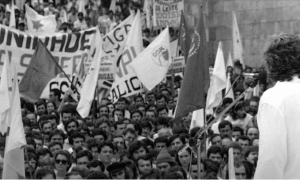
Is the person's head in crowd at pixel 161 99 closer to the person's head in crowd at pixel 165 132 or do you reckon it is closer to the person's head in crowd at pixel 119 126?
the person's head in crowd at pixel 119 126

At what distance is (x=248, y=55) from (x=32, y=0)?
5.88 m

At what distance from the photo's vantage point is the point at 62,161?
9969mm

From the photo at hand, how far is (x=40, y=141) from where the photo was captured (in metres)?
11.8

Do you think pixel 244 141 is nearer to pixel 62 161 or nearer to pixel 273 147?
pixel 62 161

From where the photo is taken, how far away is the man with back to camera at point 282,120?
163 inches

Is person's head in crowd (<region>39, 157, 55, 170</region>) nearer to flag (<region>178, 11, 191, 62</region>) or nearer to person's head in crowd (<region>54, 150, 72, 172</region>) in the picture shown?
person's head in crowd (<region>54, 150, 72, 172</region>)

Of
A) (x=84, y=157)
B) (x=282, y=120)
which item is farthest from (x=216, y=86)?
(x=282, y=120)

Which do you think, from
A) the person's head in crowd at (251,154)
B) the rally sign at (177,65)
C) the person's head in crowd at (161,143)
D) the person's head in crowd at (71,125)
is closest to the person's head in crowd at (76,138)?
the person's head in crowd at (71,125)

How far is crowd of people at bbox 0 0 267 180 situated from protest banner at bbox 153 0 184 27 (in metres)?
1.30

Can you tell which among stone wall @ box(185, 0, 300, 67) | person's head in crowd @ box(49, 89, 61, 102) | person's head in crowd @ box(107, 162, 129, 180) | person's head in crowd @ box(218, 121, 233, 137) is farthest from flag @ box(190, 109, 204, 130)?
stone wall @ box(185, 0, 300, 67)

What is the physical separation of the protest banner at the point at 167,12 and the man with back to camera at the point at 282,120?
14.9m

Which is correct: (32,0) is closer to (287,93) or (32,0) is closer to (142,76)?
(142,76)

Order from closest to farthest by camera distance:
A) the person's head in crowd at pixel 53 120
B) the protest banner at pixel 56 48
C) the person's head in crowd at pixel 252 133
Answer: the person's head in crowd at pixel 252 133 → the person's head in crowd at pixel 53 120 → the protest banner at pixel 56 48

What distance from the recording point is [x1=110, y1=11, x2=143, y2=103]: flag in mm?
15289
